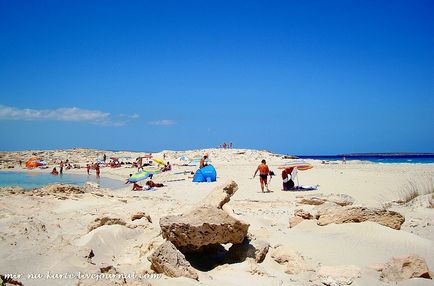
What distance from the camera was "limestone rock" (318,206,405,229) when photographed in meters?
7.67

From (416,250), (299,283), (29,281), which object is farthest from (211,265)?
(416,250)

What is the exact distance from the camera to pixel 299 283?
16.5 feet

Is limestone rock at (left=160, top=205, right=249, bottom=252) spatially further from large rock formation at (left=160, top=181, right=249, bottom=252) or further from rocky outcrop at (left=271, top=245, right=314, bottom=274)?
rocky outcrop at (left=271, top=245, right=314, bottom=274)

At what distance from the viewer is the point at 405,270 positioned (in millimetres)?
5223

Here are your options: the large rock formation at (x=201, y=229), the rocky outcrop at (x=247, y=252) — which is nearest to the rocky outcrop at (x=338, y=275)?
the rocky outcrop at (x=247, y=252)

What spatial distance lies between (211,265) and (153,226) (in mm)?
2898

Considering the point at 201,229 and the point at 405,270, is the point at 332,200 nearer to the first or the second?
the point at 405,270

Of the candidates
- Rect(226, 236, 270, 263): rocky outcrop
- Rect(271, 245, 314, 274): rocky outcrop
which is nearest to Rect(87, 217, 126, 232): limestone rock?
Rect(226, 236, 270, 263): rocky outcrop

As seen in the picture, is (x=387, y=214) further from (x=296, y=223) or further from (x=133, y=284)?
(x=133, y=284)

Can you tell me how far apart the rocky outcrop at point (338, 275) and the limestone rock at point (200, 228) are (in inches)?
53.0

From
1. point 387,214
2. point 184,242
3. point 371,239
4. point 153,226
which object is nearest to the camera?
point 184,242

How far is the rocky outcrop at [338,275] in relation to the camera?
4992 mm

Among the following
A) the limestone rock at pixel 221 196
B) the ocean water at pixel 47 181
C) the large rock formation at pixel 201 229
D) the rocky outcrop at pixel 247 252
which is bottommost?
the ocean water at pixel 47 181

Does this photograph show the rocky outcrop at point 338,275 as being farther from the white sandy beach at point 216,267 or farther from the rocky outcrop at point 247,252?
the rocky outcrop at point 247,252
